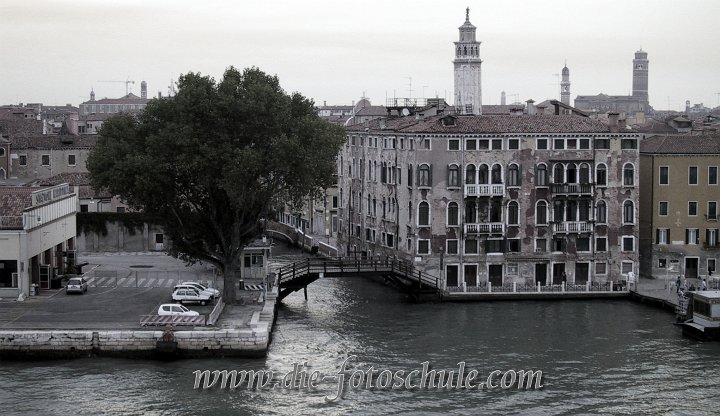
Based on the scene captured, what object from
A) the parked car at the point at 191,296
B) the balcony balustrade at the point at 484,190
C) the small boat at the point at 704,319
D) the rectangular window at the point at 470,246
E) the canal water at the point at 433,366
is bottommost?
the canal water at the point at 433,366

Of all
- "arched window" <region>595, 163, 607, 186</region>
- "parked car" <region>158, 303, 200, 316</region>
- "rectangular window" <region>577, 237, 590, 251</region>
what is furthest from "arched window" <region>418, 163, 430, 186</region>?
"parked car" <region>158, 303, 200, 316</region>

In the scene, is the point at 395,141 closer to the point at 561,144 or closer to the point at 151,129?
the point at 561,144

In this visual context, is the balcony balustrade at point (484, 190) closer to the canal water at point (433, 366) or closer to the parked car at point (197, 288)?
the canal water at point (433, 366)

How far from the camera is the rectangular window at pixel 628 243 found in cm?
6078

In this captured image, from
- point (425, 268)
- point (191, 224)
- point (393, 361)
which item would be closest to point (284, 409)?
point (393, 361)

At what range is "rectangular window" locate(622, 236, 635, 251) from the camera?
6078 centimetres

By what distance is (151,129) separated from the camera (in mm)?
52281

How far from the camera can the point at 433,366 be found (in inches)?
1634

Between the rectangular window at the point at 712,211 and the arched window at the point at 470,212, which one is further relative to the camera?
the rectangular window at the point at 712,211

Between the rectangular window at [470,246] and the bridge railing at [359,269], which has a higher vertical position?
the rectangular window at [470,246]

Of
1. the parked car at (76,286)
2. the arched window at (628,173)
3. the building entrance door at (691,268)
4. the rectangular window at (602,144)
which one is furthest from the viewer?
the building entrance door at (691,268)

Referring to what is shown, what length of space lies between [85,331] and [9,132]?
5292 centimetres

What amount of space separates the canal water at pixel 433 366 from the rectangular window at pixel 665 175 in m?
9.03

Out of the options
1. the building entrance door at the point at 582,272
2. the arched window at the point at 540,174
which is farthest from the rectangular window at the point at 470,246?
the building entrance door at the point at 582,272
